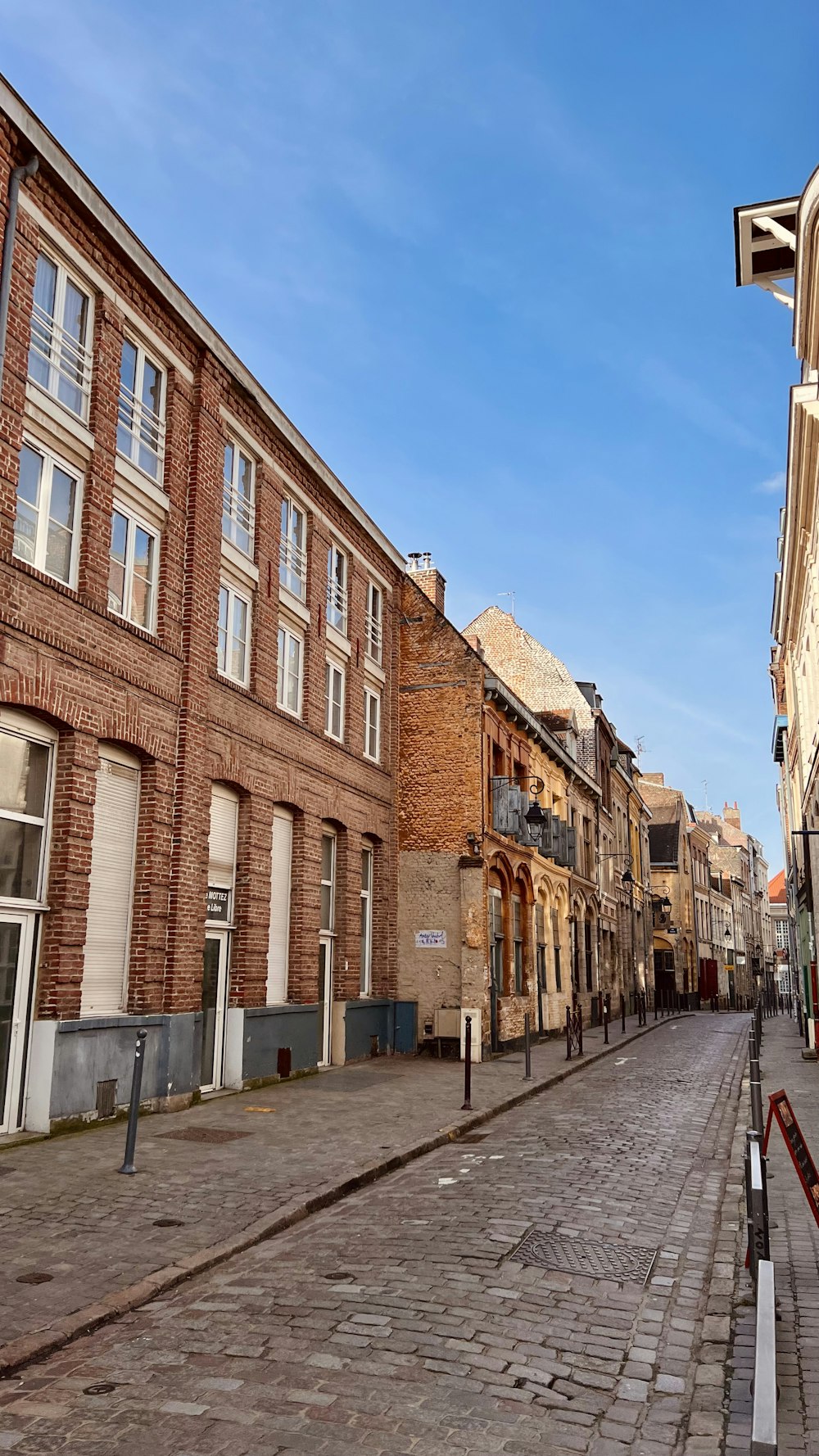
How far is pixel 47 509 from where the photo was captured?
11773 millimetres

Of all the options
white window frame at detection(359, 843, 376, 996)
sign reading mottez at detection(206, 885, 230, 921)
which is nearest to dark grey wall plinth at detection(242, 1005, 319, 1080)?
sign reading mottez at detection(206, 885, 230, 921)

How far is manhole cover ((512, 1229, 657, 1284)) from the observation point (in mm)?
6609

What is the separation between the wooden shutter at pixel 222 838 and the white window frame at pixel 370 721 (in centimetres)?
606

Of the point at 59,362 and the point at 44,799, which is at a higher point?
the point at 59,362

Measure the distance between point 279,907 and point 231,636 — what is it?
4.56 m

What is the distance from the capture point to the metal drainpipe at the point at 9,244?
424 inches

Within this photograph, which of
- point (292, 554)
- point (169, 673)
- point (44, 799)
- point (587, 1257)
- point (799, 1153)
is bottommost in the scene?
point (587, 1257)

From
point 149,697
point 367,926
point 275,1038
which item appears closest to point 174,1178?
point 149,697

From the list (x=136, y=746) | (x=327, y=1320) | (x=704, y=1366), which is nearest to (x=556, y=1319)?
(x=704, y=1366)

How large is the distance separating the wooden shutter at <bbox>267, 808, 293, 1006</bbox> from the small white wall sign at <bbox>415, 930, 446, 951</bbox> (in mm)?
5061

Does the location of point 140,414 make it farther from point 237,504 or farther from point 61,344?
point 237,504

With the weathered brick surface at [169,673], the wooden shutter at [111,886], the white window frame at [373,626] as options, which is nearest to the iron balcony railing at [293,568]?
the weathered brick surface at [169,673]

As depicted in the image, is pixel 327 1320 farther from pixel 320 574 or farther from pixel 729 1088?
pixel 320 574

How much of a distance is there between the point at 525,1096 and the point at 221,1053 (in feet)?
14.6
